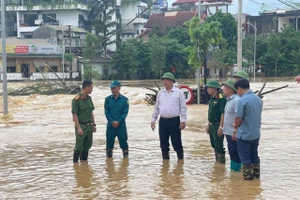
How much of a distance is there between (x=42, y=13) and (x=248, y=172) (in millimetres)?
76888

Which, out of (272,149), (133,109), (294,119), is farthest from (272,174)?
(133,109)

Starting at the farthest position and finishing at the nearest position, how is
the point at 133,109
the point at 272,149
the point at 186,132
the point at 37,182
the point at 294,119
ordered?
the point at 133,109 → the point at 294,119 → the point at 186,132 → the point at 272,149 → the point at 37,182

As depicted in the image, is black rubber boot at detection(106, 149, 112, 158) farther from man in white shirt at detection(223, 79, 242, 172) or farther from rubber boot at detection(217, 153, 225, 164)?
man in white shirt at detection(223, 79, 242, 172)

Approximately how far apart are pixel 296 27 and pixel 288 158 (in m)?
73.1

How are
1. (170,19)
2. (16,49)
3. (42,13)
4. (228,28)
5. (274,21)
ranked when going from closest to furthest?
(16,49)
(228,28)
(42,13)
(274,21)
(170,19)

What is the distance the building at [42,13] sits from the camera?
78.7 meters

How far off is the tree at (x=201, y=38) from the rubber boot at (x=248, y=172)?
1698cm

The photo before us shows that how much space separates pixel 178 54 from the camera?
65.1 m

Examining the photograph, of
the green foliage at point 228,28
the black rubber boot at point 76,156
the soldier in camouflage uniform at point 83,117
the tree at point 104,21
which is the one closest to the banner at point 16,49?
the tree at point 104,21

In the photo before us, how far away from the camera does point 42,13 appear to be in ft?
263

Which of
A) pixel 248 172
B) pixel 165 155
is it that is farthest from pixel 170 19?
pixel 248 172

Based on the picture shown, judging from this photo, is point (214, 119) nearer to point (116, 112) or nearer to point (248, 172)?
point (248, 172)

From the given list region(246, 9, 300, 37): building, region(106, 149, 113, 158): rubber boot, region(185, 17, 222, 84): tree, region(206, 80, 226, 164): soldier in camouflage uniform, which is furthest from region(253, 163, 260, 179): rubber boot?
region(246, 9, 300, 37): building

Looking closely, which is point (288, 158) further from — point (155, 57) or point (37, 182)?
point (155, 57)
